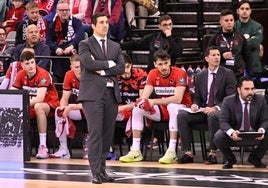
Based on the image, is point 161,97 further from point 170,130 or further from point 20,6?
point 20,6

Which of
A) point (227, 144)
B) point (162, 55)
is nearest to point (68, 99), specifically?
point (162, 55)

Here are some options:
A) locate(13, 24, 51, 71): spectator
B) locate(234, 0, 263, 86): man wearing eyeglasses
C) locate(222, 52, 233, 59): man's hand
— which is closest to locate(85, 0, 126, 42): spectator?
locate(13, 24, 51, 71): spectator

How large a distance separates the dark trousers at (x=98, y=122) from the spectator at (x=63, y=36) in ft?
13.7

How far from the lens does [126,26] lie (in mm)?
17047

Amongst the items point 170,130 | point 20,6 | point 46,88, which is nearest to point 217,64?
point 170,130

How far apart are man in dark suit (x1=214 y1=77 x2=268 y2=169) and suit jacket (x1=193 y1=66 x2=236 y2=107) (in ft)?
1.81

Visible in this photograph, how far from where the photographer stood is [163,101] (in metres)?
13.9

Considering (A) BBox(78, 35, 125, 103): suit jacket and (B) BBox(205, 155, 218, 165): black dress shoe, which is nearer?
(A) BBox(78, 35, 125, 103): suit jacket

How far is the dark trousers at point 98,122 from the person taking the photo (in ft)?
38.1

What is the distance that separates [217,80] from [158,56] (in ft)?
2.87

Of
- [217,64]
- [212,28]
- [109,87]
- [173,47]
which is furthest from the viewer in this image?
[212,28]

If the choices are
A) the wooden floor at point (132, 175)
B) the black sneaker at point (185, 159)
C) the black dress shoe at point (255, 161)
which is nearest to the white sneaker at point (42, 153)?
the wooden floor at point (132, 175)

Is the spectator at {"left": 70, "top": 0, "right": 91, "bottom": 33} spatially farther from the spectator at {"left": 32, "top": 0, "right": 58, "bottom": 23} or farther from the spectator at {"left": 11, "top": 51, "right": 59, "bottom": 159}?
the spectator at {"left": 11, "top": 51, "right": 59, "bottom": 159}

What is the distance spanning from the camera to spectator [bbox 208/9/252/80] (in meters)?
14.5
